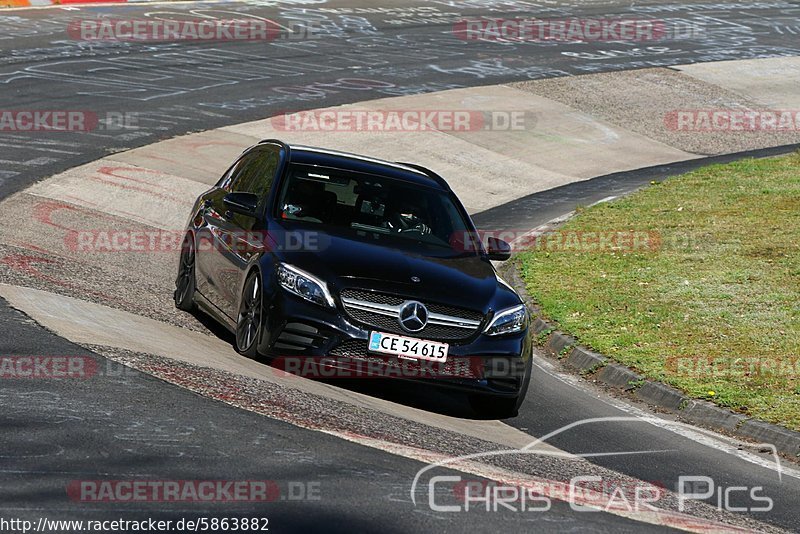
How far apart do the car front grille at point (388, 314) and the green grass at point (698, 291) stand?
2640 millimetres

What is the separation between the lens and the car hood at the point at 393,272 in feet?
30.5

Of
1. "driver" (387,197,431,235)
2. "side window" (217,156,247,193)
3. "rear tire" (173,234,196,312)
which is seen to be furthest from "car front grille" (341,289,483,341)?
"side window" (217,156,247,193)

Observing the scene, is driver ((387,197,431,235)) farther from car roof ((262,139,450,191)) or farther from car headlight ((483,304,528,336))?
car headlight ((483,304,528,336))

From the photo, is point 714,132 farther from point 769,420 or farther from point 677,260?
point 769,420

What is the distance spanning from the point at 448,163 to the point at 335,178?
506 inches

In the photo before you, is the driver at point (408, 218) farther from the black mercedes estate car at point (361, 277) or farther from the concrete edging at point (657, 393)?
the concrete edging at point (657, 393)

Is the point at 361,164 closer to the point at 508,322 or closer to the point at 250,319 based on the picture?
the point at 250,319

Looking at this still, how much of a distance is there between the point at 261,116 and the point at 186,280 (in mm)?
13666

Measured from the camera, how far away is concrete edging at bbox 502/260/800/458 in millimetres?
9844

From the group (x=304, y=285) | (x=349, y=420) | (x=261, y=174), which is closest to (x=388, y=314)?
(x=304, y=285)

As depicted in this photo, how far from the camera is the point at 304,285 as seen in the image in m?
9.28

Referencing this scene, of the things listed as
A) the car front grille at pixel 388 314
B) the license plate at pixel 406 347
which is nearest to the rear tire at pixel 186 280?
the car front grille at pixel 388 314

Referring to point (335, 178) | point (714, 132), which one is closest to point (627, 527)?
point (335, 178)

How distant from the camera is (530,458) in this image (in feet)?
27.7
